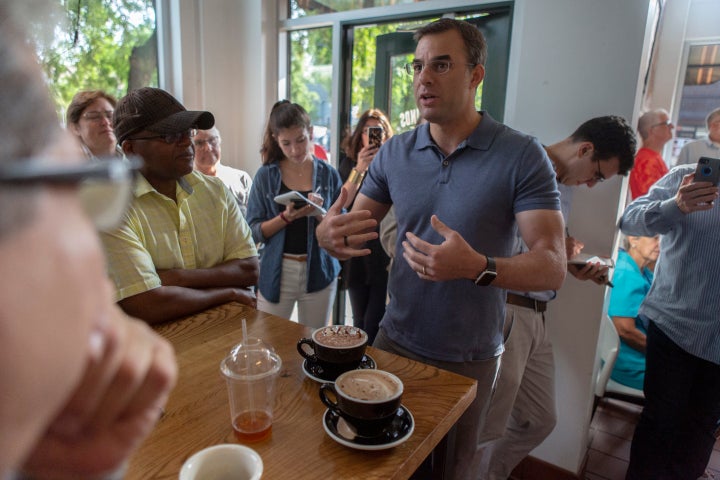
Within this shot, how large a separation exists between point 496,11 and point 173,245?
1.99m

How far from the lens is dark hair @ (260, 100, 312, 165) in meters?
2.25

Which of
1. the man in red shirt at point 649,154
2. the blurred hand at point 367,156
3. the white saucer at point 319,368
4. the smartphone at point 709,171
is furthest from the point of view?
the man in red shirt at point 649,154

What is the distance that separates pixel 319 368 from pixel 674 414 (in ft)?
5.17

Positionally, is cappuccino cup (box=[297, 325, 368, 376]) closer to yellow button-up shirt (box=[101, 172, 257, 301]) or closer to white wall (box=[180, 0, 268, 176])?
yellow button-up shirt (box=[101, 172, 257, 301])

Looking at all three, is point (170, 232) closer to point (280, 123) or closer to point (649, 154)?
point (280, 123)

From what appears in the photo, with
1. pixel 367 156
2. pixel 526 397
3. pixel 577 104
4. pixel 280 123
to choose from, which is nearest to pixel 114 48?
pixel 280 123

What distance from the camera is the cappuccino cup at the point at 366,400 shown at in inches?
29.1

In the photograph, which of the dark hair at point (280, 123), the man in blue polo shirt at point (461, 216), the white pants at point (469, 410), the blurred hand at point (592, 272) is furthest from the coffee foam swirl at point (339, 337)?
the dark hair at point (280, 123)

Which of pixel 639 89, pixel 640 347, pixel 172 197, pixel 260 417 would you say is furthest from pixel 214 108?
pixel 640 347

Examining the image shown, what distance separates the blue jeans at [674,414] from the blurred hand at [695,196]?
1.59 ft

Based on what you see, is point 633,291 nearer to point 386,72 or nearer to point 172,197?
point 386,72

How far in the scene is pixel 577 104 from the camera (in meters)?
1.82

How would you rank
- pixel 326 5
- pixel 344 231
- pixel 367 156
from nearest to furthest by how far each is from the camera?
1. pixel 344 231
2. pixel 367 156
3. pixel 326 5

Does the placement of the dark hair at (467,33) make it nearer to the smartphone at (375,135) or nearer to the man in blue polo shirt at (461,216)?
the man in blue polo shirt at (461,216)
